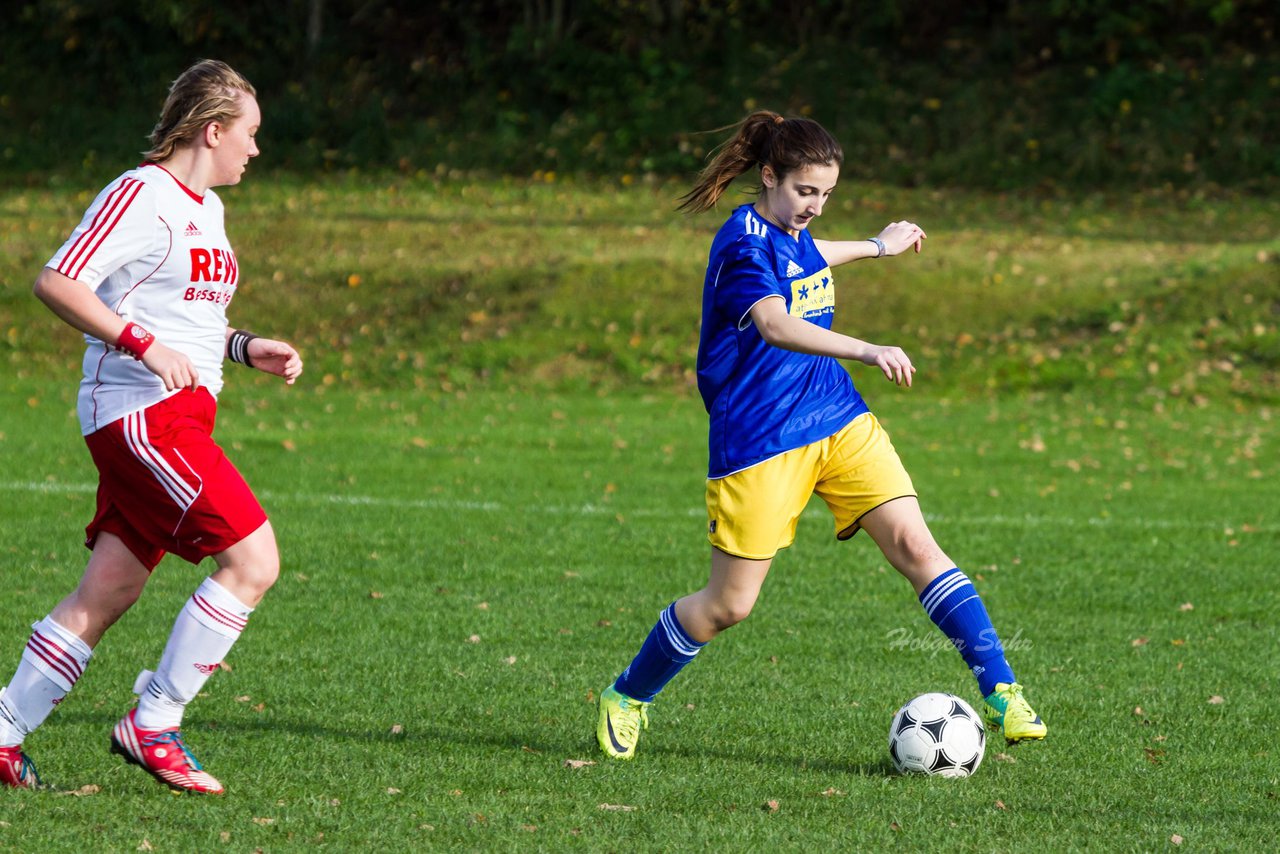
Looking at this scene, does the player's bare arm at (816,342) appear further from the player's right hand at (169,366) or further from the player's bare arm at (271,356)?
the player's right hand at (169,366)

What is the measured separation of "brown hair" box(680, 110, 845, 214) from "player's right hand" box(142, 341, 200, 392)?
1.60 meters

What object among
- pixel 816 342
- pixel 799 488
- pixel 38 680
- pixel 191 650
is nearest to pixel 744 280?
pixel 816 342

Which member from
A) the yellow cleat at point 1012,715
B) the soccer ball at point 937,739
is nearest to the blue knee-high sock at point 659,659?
the soccer ball at point 937,739

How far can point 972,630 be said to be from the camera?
4.80 metres

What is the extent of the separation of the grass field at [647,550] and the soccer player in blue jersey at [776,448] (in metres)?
0.35

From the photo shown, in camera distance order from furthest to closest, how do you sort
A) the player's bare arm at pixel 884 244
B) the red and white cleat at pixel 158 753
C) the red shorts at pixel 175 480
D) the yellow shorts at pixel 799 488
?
the player's bare arm at pixel 884 244, the yellow shorts at pixel 799 488, the red and white cleat at pixel 158 753, the red shorts at pixel 175 480

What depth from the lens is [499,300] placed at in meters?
17.8

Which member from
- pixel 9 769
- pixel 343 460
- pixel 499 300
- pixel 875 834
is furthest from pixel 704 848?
pixel 499 300

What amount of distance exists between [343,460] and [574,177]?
12473 millimetres

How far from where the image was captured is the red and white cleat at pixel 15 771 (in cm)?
429

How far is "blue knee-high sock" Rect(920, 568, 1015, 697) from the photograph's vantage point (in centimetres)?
480

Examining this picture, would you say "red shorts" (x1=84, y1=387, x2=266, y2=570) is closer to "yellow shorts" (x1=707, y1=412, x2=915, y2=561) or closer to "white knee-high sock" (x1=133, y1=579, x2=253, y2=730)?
"white knee-high sock" (x1=133, y1=579, x2=253, y2=730)

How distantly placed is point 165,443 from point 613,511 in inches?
230

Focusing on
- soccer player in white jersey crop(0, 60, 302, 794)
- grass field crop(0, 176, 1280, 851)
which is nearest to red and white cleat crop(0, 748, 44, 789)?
soccer player in white jersey crop(0, 60, 302, 794)
